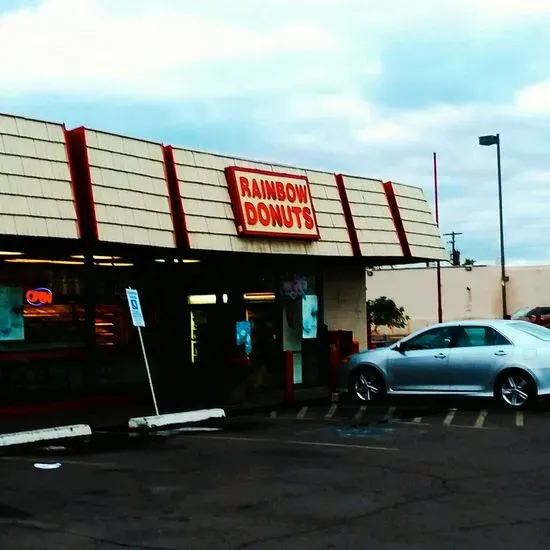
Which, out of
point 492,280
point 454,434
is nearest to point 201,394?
point 454,434

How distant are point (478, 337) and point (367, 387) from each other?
236 cm

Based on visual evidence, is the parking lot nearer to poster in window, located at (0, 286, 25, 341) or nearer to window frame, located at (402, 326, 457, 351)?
window frame, located at (402, 326, 457, 351)

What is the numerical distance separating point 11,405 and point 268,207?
5.76 m

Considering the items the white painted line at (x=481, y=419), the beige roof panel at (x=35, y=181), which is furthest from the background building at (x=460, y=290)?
the beige roof panel at (x=35, y=181)

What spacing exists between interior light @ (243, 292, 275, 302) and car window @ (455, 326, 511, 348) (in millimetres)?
5254

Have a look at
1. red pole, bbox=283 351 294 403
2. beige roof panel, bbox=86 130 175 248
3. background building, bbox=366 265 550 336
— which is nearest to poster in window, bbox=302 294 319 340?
red pole, bbox=283 351 294 403

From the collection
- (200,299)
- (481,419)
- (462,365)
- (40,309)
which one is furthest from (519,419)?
(40,309)

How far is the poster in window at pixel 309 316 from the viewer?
19656 mm

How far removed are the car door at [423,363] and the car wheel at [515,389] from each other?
3.25 feet

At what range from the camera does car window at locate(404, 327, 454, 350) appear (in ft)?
50.8

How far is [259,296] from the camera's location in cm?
1933

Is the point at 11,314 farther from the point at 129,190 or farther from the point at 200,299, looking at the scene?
the point at 200,299

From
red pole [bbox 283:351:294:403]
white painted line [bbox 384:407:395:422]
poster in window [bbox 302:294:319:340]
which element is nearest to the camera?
white painted line [bbox 384:407:395:422]

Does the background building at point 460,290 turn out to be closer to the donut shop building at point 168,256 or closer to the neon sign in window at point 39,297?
the donut shop building at point 168,256
